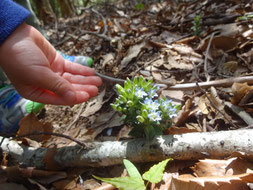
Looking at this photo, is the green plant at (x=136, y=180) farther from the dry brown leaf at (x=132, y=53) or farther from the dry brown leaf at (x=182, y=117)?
the dry brown leaf at (x=132, y=53)

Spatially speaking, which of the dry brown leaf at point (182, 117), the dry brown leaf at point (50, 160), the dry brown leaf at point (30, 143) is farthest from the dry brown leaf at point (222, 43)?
the dry brown leaf at point (30, 143)

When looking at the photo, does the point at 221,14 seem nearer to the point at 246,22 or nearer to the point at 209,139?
the point at 246,22

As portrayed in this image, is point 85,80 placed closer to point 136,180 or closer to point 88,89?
point 88,89

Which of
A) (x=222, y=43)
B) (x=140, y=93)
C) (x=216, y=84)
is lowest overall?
(x=216, y=84)

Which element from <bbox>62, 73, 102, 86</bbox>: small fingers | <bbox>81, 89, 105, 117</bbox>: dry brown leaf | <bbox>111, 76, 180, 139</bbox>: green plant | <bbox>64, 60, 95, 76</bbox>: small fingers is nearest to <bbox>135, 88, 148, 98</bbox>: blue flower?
<bbox>111, 76, 180, 139</bbox>: green plant

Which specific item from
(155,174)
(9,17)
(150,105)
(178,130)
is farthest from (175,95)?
(9,17)

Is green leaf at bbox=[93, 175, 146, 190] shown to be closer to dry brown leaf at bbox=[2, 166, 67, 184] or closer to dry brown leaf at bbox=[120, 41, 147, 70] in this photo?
dry brown leaf at bbox=[2, 166, 67, 184]

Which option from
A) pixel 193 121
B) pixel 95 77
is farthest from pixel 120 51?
pixel 193 121
